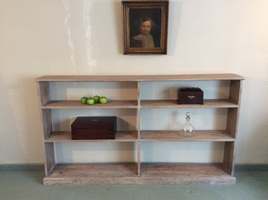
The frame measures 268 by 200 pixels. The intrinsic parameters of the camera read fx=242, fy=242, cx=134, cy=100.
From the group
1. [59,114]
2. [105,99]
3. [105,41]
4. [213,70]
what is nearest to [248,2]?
[213,70]

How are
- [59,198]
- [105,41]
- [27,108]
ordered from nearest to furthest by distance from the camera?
[59,198] < [105,41] < [27,108]

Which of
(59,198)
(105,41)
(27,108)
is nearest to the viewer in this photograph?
(59,198)

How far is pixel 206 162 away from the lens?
278cm

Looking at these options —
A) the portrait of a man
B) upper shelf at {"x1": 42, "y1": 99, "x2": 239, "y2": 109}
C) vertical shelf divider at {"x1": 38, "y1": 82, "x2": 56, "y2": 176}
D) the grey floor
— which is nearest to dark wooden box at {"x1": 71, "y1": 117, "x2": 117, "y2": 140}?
upper shelf at {"x1": 42, "y1": 99, "x2": 239, "y2": 109}

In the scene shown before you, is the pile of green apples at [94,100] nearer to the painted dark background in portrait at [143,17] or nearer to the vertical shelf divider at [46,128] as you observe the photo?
the vertical shelf divider at [46,128]

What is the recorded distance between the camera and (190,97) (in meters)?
2.38

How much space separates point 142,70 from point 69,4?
38.2 inches

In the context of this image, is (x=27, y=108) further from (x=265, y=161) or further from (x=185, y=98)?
(x=265, y=161)

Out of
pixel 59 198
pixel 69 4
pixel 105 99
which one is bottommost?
A: pixel 59 198

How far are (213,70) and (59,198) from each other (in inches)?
78.5

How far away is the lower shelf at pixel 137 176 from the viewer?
2516mm

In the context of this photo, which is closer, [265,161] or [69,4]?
[69,4]

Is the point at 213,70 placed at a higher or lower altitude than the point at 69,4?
lower

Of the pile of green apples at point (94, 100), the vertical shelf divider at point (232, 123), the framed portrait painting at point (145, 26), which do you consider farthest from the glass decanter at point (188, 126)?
the pile of green apples at point (94, 100)
